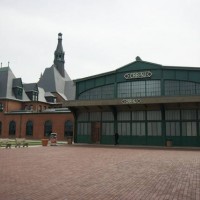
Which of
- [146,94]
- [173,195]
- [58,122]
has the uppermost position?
[146,94]

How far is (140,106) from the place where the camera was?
31484 mm

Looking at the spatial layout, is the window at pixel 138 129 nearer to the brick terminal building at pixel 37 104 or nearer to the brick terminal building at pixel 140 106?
the brick terminal building at pixel 140 106

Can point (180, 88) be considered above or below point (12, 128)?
above

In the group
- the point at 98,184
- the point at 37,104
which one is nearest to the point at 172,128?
the point at 98,184

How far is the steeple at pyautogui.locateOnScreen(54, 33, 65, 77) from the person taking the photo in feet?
255

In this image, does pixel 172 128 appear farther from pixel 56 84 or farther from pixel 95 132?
pixel 56 84

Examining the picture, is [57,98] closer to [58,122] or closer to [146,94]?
[58,122]

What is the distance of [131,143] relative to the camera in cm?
3173

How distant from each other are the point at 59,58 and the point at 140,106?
52180 millimetres

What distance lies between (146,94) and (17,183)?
24976mm

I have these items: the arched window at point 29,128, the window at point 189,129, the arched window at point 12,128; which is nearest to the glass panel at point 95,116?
the window at point 189,129

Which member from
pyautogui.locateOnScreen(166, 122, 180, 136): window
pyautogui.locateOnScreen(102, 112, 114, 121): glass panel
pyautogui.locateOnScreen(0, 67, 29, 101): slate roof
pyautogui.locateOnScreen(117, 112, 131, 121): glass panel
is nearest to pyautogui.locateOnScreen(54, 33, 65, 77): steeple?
pyautogui.locateOnScreen(0, 67, 29, 101): slate roof

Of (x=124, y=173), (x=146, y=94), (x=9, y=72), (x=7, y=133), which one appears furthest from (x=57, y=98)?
(x=124, y=173)

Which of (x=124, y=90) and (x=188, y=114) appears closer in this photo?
(x=188, y=114)
